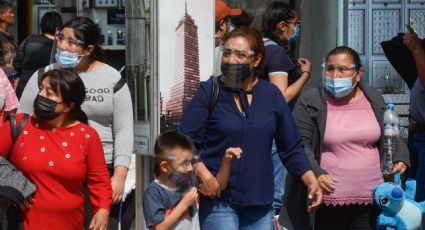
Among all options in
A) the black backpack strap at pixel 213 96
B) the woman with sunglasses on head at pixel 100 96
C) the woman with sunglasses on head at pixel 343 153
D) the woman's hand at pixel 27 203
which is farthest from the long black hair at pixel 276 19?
the woman's hand at pixel 27 203

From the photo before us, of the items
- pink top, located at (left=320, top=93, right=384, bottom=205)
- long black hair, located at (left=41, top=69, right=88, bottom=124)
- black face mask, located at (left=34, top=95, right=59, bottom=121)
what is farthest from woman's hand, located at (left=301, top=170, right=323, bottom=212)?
black face mask, located at (left=34, top=95, right=59, bottom=121)

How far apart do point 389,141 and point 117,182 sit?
5.66 feet

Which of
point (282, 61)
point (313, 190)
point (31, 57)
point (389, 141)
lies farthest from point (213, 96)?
point (31, 57)

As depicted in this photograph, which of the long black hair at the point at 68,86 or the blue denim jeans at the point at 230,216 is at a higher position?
the long black hair at the point at 68,86

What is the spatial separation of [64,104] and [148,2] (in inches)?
52.5

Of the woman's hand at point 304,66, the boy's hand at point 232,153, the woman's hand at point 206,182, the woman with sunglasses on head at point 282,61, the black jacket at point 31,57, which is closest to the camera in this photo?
the boy's hand at point 232,153

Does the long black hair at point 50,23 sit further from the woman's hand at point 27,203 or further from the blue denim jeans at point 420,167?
the woman's hand at point 27,203

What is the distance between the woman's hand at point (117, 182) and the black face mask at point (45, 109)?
66 cm

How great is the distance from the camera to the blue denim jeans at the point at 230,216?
5762 millimetres

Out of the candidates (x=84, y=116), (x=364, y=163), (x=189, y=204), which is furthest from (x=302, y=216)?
(x=84, y=116)

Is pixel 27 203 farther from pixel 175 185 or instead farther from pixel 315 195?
pixel 315 195

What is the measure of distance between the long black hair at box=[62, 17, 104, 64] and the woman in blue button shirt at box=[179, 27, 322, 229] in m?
1.00

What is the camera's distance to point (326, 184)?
6.16 m

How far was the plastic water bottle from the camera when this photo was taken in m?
6.45
